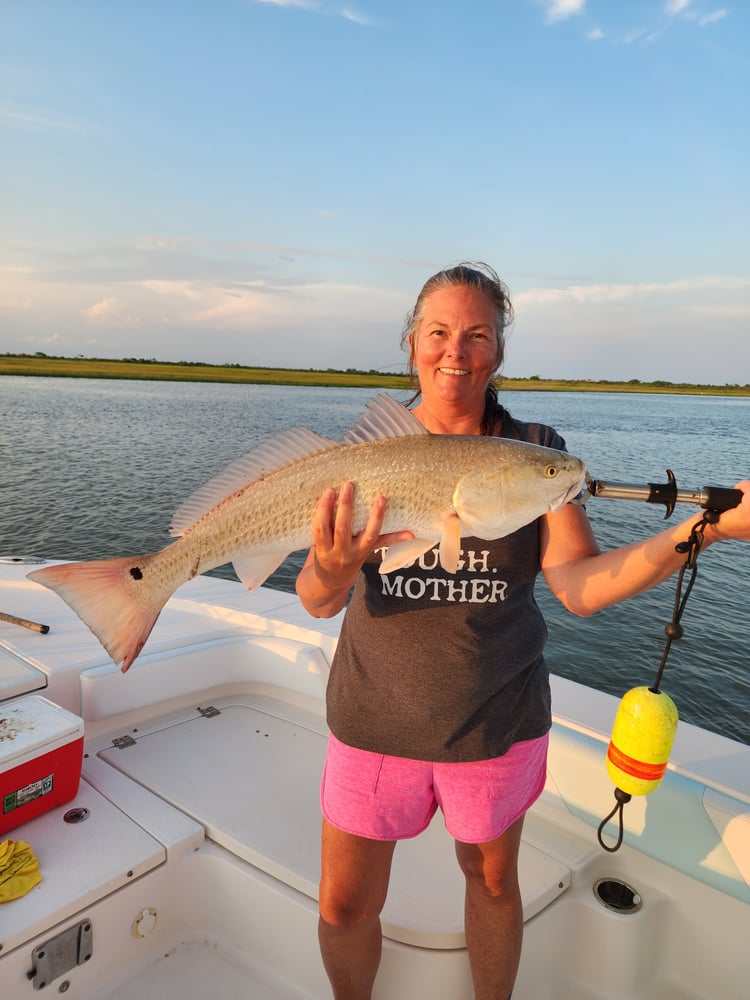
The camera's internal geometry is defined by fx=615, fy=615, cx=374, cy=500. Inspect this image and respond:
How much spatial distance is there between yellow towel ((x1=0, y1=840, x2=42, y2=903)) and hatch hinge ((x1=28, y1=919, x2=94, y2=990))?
24 centimetres

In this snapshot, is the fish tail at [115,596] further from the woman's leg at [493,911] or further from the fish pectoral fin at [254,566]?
the woman's leg at [493,911]

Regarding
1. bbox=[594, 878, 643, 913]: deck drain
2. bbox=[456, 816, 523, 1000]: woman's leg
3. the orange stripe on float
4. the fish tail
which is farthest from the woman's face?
bbox=[594, 878, 643, 913]: deck drain

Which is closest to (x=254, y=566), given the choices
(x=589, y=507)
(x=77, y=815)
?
(x=77, y=815)

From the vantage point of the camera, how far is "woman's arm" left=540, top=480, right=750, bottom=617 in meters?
1.88

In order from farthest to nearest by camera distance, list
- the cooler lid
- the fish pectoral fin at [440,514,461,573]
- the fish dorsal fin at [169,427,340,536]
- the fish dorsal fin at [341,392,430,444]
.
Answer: the cooler lid < the fish dorsal fin at [169,427,340,536] < the fish dorsal fin at [341,392,430,444] < the fish pectoral fin at [440,514,461,573]

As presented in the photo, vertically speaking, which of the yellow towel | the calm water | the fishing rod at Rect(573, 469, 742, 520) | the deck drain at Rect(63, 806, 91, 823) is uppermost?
the fishing rod at Rect(573, 469, 742, 520)

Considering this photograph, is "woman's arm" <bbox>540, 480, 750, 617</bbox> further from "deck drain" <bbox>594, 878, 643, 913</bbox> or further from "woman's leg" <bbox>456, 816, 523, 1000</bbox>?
"deck drain" <bbox>594, 878, 643, 913</bbox>

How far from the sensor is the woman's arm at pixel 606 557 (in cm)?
188

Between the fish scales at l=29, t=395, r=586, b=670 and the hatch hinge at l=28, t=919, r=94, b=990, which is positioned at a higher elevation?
the fish scales at l=29, t=395, r=586, b=670

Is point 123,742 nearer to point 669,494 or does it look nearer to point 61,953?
point 61,953

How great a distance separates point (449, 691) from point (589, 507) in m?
18.6

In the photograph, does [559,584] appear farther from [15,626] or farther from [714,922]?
[15,626]

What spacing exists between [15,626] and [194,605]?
4.58ft

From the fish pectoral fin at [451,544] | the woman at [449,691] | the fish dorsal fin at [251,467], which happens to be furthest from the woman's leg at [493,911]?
the fish dorsal fin at [251,467]
